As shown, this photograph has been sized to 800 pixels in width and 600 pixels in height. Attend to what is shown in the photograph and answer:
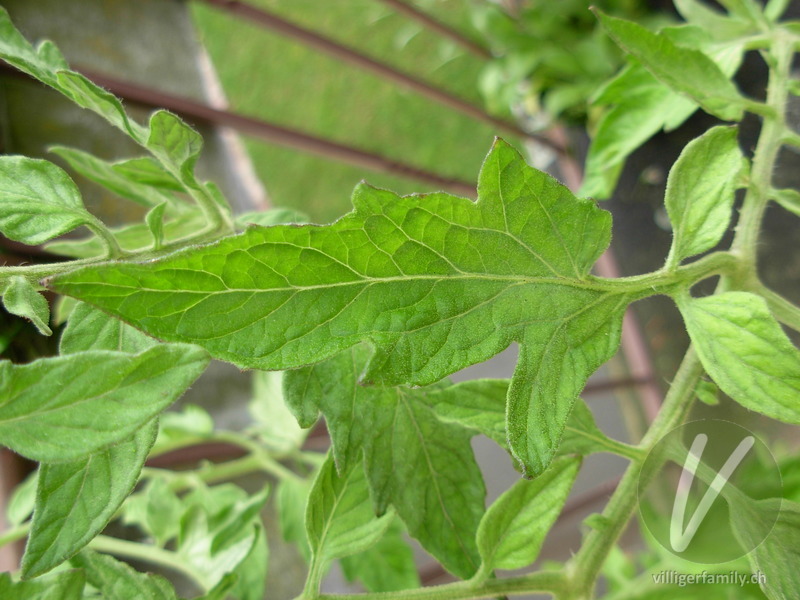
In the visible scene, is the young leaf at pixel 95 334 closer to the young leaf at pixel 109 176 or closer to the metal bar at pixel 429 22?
the young leaf at pixel 109 176

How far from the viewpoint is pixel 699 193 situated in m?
0.27

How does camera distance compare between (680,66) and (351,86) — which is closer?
(680,66)

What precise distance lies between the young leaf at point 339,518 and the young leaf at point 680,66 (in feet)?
0.78

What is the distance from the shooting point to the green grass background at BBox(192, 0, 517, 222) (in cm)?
143

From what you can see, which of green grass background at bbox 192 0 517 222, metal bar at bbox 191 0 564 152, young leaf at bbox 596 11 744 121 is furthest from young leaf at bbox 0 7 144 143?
green grass background at bbox 192 0 517 222

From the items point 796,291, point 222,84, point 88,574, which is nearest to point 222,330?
point 88,574

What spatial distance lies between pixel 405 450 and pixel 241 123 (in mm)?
486

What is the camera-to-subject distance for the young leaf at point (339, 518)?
1.03 ft

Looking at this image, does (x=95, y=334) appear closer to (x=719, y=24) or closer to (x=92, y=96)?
(x=92, y=96)

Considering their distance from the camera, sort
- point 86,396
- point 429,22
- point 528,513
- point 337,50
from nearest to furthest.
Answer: point 86,396
point 528,513
point 337,50
point 429,22

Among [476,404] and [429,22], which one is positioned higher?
[429,22]

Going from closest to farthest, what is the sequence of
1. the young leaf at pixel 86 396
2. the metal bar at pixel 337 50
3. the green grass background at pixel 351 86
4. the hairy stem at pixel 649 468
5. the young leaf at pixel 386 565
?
the young leaf at pixel 86 396
the hairy stem at pixel 649 468
the young leaf at pixel 386 565
the metal bar at pixel 337 50
the green grass background at pixel 351 86

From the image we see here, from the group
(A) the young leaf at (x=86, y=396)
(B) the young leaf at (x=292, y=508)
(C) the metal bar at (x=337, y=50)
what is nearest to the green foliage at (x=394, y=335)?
(A) the young leaf at (x=86, y=396)

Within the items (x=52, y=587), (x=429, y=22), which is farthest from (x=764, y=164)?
(x=429, y=22)
